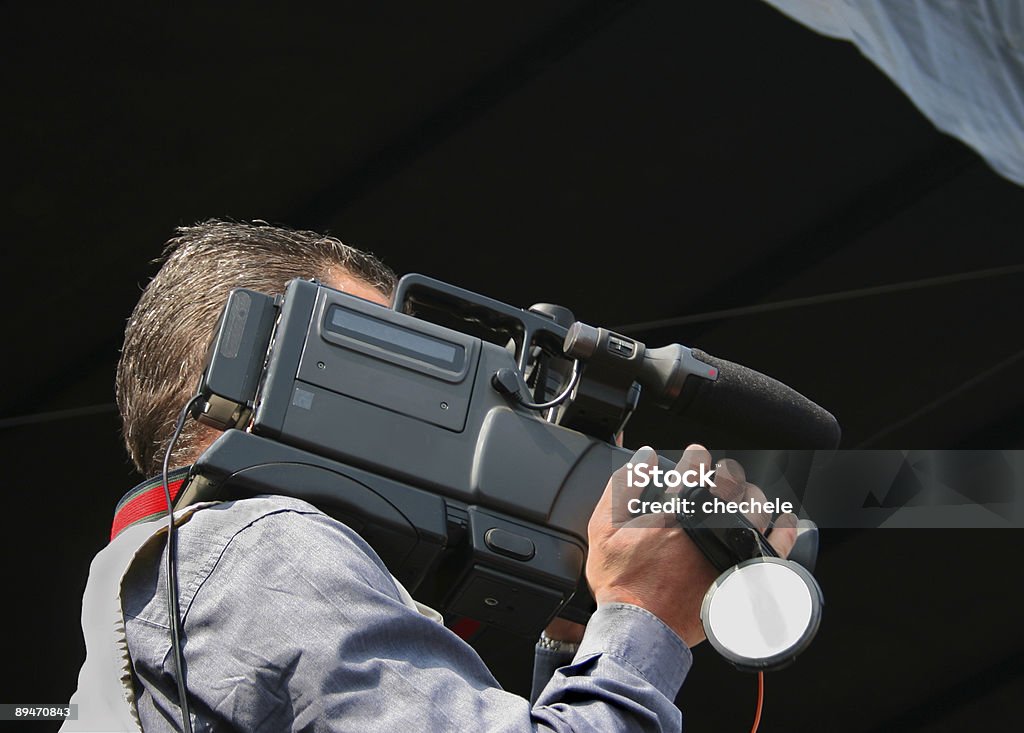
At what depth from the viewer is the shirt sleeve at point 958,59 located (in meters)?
1.76

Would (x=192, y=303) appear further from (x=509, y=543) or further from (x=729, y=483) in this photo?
(x=729, y=483)

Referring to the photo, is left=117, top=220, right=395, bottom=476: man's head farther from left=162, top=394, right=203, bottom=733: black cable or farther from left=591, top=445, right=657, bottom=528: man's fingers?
left=591, top=445, right=657, bottom=528: man's fingers

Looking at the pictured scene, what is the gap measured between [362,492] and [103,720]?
25cm

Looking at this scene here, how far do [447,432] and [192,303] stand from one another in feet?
1.22

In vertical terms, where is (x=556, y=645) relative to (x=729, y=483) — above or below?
below

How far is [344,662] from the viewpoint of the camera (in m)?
0.89

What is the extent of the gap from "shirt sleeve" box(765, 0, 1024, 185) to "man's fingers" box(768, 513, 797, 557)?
89 centimetres

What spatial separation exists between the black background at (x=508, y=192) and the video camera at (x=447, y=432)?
1010mm

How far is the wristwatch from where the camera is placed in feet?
4.20

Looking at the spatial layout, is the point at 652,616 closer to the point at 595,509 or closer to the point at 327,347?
the point at 595,509

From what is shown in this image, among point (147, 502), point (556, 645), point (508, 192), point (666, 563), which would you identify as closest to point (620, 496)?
point (666, 563)

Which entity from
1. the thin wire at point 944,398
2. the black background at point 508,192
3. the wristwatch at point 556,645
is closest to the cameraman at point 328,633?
the wristwatch at point 556,645

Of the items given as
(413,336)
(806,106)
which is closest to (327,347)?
(413,336)

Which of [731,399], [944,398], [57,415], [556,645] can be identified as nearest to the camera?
[731,399]
